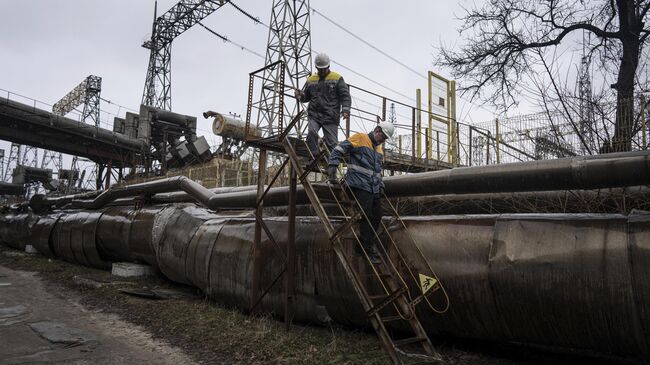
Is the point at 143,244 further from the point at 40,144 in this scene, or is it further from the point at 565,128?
the point at 40,144

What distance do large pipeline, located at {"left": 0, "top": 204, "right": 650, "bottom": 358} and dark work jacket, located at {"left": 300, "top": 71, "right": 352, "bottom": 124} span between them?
4.52 ft

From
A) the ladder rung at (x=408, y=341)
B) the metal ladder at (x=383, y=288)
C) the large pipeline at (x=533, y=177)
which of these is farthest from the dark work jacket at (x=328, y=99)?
the ladder rung at (x=408, y=341)

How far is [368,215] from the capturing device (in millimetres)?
4879

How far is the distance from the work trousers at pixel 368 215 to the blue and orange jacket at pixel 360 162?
0.07m

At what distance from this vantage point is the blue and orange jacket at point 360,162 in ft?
16.2

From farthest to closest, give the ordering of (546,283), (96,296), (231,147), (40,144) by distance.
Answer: (40,144) < (231,147) < (96,296) < (546,283)

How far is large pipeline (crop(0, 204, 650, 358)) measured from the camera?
3.65 m

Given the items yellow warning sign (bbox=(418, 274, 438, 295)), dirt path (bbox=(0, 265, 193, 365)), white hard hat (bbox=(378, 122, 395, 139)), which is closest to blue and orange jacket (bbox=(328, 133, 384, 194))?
white hard hat (bbox=(378, 122, 395, 139))

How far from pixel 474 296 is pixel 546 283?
66cm

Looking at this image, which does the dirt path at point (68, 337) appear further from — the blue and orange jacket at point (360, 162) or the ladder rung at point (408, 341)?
the blue and orange jacket at point (360, 162)

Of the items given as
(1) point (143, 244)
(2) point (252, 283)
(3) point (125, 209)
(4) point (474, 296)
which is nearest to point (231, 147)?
(3) point (125, 209)

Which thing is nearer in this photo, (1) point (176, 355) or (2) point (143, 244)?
(1) point (176, 355)

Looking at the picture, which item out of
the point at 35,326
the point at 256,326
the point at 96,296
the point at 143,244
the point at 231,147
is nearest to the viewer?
the point at 256,326

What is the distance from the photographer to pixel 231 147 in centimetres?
1842
